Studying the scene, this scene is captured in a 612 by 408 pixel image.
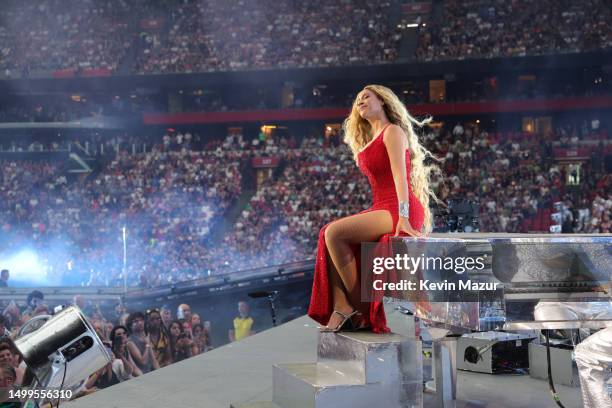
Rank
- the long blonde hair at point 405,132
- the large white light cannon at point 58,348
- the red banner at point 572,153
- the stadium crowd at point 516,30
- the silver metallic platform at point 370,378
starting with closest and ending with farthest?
the large white light cannon at point 58,348
the silver metallic platform at point 370,378
the long blonde hair at point 405,132
the red banner at point 572,153
the stadium crowd at point 516,30

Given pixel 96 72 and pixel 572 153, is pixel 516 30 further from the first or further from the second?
pixel 96 72

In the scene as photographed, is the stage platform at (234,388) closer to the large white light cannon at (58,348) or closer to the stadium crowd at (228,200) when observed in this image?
the large white light cannon at (58,348)

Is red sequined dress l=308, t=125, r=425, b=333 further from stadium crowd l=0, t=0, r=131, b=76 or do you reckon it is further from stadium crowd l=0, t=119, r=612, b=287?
stadium crowd l=0, t=0, r=131, b=76

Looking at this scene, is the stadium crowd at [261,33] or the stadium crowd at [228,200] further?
the stadium crowd at [261,33]

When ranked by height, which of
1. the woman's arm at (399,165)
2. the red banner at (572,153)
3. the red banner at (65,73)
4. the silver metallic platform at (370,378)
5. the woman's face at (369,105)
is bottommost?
the silver metallic platform at (370,378)

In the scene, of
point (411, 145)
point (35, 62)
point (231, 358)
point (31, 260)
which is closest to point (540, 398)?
point (411, 145)

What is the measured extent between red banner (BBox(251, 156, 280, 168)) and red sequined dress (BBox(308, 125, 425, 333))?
21.7 meters

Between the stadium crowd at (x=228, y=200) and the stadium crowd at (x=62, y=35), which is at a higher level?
the stadium crowd at (x=62, y=35)

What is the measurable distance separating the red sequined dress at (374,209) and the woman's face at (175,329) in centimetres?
455

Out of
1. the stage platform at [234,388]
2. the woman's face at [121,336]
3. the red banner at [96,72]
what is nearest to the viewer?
the stage platform at [234,388]

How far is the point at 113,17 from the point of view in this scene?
3139 cm

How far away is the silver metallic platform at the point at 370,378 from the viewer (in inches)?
128

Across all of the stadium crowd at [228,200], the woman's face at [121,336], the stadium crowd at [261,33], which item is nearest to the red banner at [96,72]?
the stadium crowd at [261,33]

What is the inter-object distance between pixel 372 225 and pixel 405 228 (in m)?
0.16
